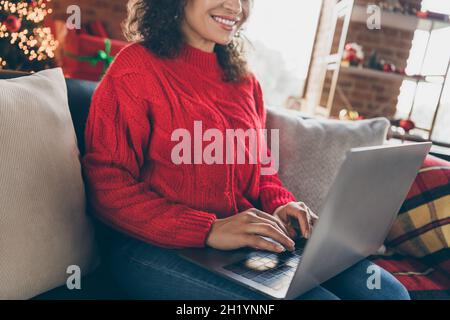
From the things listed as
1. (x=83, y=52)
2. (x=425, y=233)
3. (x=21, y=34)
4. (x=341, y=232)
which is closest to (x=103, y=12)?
(x=83, y=52)

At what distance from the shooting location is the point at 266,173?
1.25 m

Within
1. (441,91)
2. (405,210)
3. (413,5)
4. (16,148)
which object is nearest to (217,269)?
(16,148)

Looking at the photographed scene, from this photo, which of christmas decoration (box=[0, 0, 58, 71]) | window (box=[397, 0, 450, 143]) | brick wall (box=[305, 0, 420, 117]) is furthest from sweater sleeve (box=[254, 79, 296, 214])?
brick wall (box=[305, 0, 420, 117])

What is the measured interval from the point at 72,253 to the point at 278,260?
428 millimetres

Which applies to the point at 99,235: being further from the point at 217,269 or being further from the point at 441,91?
the point at 441,91

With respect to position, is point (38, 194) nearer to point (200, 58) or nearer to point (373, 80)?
point (200, 58)

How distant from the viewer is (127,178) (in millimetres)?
954

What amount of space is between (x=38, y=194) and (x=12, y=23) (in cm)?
86

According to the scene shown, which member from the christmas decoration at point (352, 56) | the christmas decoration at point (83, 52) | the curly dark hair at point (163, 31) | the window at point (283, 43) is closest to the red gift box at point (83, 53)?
the christmas decoration at point (83, 52)

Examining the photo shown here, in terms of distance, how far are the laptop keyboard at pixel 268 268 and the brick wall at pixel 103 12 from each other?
15.8 feet

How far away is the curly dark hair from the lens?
1.09 m

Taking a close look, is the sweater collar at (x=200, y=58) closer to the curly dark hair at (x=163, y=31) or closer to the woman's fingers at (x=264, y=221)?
the curly dark hair at (x=163, y=31)

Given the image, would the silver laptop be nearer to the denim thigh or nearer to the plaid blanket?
the denim thigh

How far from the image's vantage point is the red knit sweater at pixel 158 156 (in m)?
0.92
